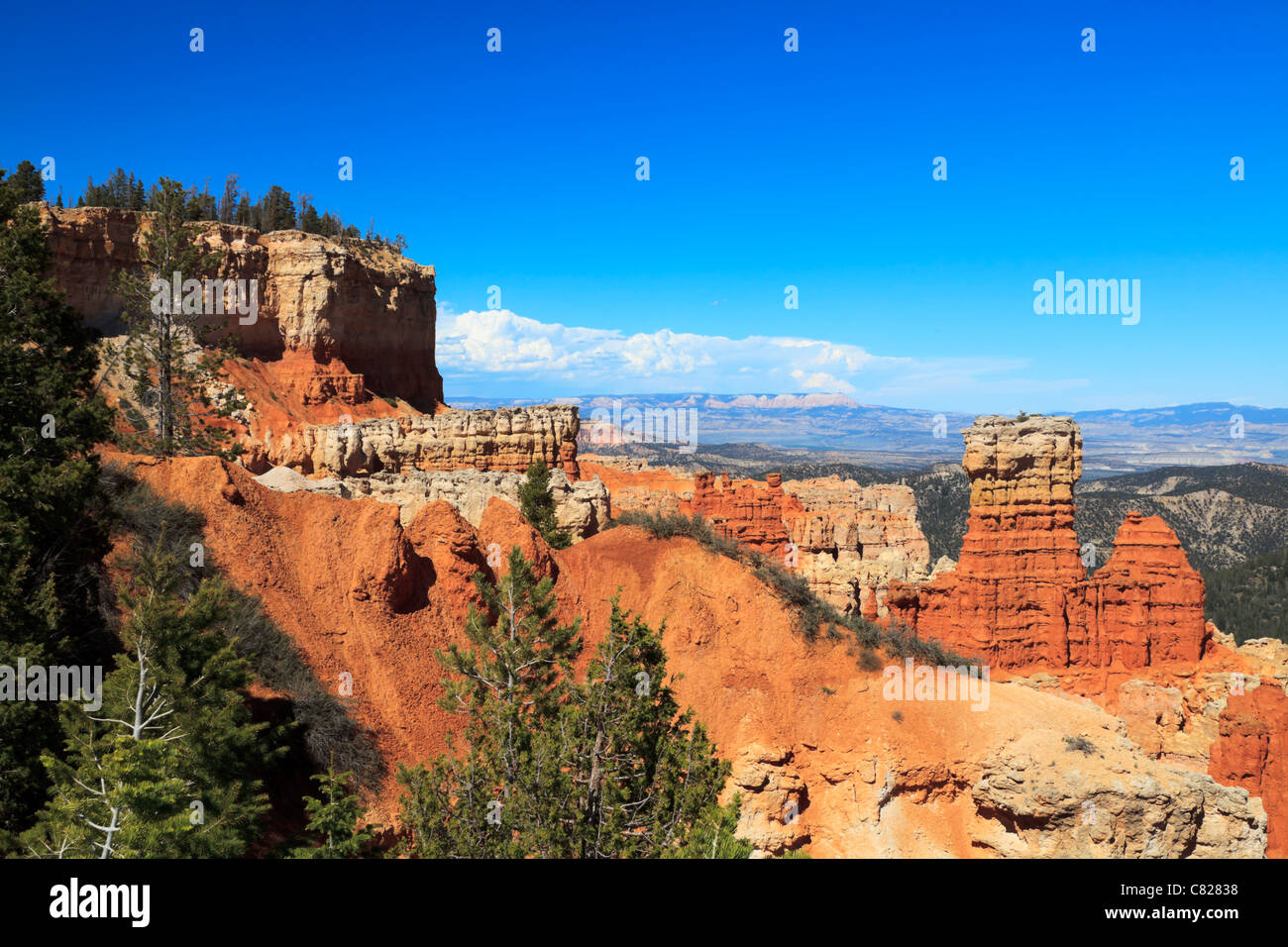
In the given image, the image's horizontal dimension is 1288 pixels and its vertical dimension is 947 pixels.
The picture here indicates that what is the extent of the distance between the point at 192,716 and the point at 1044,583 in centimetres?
3310

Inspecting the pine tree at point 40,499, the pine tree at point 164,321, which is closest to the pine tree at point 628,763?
the pine tree at point 40,499

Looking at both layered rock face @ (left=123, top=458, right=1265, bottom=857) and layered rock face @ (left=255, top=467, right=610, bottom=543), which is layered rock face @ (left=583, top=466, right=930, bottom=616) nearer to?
layered rock face @ (left=255, top=467, right=610, bottom=543)

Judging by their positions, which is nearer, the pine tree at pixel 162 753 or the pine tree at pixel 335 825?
the pine tree at pixel 162 753

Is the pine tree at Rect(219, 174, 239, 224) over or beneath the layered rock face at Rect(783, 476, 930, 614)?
over

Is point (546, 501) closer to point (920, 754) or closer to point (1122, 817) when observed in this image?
point (920, 754)

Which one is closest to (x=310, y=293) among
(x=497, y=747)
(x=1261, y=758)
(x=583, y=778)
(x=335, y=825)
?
(x=335, y=825)

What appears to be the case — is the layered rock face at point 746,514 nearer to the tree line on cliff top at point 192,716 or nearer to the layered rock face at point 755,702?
the layered rock face at point 755,702

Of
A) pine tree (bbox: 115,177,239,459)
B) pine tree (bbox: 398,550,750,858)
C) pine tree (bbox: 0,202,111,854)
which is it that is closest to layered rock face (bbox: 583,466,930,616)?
pine tree (bbox: 398,550,750,858)

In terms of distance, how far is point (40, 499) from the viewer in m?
15.9

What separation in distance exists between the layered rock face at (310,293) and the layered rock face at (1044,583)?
4695cm

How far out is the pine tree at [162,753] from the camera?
10.9m

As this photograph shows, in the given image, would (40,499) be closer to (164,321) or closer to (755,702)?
(755,702)

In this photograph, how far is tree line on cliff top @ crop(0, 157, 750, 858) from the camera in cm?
1217

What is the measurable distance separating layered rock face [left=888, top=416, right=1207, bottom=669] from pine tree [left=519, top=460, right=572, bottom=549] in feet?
48.7
